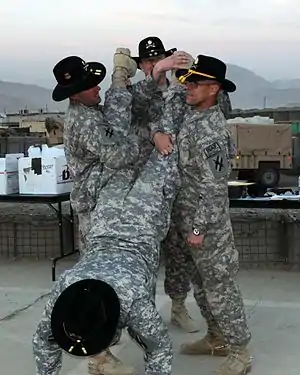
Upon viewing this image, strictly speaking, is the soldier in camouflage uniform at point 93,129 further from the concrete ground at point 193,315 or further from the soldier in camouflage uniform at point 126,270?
the concrete ground at point 193,315

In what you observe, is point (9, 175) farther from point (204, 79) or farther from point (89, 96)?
point (204, 79)

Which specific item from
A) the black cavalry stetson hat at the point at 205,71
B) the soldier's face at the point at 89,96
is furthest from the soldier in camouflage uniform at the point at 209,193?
the soldier's face at the point at 89,96

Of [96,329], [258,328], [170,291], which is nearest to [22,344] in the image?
[170,291]

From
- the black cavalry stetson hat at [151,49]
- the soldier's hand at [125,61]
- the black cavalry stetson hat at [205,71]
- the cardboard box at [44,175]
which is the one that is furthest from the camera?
the cardboard box at [44,175]

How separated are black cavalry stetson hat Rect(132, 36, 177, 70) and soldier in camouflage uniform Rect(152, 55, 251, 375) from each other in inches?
10.6

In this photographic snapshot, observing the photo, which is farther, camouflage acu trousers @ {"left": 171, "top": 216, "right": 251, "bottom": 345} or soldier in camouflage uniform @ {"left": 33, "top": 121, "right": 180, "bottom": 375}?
camouflage acu trousers @ {"left": 171, "top": 216, "right": 251, "bottom": 345}

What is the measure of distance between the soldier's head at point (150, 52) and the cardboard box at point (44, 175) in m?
2.11

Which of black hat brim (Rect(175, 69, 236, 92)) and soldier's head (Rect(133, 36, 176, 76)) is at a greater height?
soldier's head (Rect(133, 36, 176, 76))

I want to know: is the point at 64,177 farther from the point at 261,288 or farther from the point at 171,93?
the point at 171,93

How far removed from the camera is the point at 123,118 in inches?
145

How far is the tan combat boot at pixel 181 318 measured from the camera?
4539 mm

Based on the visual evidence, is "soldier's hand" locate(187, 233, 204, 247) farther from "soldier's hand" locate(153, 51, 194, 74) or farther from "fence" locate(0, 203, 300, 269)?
"fence" locate(0, 203, 300, 269)

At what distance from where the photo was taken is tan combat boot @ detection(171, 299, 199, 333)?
4.54 metres

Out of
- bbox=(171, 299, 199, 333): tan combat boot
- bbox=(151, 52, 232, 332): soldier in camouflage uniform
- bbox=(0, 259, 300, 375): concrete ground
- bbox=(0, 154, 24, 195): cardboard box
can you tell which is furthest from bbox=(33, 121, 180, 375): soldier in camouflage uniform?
bbox=(0, 154, 24, 195): cardboard box
